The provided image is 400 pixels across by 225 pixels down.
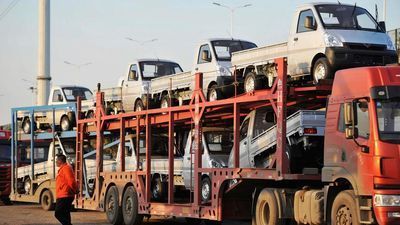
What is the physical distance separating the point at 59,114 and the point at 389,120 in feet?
50.9

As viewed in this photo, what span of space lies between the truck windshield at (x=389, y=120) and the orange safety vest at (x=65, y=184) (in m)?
6.46

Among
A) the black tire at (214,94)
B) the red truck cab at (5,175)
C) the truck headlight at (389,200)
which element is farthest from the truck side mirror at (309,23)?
the red truck cab at (5,175)

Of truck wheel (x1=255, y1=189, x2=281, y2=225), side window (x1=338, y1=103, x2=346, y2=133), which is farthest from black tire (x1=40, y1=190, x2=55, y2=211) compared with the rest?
side window (x1=338, y1=103, x2=346, y2=133)

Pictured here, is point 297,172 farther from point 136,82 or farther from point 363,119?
point 136,82

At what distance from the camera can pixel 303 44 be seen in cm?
1440

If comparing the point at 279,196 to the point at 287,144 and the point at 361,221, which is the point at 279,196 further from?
the point at 361,221

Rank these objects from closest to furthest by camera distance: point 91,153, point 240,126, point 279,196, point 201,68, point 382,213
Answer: point 382,213 → point 279,196 → point 240,126 → point 201,68 → point 91,153

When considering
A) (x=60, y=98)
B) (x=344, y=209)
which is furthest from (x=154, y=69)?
(x=344, y=209)

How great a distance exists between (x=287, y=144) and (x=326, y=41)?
2.12 metres

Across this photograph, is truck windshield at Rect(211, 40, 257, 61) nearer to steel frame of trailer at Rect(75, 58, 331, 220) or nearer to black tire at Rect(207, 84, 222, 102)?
black tire at Rect(207, 84, 222, 102)

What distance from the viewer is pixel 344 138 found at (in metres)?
11.0

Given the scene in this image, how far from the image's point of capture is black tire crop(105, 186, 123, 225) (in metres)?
18.2

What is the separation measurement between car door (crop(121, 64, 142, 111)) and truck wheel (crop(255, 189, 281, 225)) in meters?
9.75

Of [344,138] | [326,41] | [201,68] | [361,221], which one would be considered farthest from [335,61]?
[201,68]
